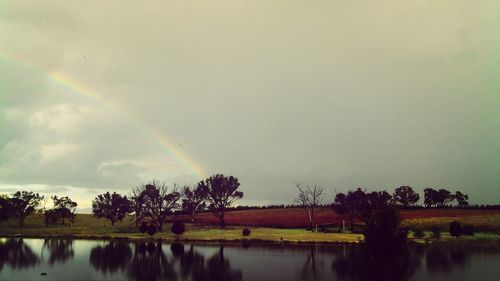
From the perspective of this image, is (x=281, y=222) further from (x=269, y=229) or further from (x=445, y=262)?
(x=445, y=262)

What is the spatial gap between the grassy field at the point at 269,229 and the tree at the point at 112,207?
4.24 meters

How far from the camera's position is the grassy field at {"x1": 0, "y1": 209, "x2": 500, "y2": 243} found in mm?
83812

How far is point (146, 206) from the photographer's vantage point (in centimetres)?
11325

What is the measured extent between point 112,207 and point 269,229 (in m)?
46.5

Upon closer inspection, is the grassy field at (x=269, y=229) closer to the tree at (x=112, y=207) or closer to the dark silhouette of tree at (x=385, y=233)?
the tree at (x=112, y=207)

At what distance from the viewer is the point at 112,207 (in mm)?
121625

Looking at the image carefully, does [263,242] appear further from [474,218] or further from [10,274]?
[474,218]

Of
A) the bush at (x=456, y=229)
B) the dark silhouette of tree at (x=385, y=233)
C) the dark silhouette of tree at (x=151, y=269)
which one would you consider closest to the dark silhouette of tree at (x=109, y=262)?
the dark silhouette of tree at (x=151, y=269)

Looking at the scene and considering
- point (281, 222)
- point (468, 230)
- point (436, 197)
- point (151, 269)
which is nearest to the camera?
point (151, 269)

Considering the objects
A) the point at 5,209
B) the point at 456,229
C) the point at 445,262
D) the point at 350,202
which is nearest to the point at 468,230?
the point at 456,229

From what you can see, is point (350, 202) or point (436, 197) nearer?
point (350, 202)

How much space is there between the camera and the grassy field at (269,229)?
83812 millimetres

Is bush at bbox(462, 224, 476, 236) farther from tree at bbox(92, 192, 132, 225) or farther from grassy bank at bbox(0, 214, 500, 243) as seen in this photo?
tree at bbox(92, 192, 132, 225)

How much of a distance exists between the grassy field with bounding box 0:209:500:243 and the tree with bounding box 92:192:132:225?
4.24 meters
